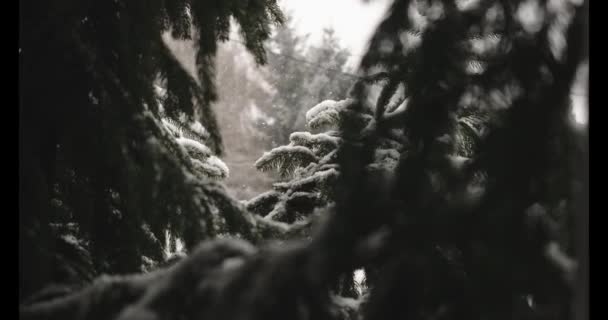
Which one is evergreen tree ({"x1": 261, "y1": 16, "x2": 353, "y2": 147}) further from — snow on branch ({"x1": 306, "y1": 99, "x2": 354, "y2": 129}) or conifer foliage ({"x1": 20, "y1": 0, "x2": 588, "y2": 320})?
conifer foliage ({"x1": 20, "y1": 0, "x2": 588, "y2": 320})

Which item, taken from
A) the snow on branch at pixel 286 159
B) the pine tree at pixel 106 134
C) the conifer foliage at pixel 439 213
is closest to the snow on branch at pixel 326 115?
the snow on branch at pixel 286 159

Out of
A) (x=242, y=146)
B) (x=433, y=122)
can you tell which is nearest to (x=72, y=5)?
(x=433, y=122)

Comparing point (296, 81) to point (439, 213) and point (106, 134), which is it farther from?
point (439, 213)

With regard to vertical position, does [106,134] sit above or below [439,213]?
above

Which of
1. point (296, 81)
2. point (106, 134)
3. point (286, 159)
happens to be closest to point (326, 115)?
point (286, 159)

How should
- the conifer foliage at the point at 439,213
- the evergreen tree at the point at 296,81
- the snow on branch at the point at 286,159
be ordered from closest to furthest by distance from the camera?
1. the conifer foliage at the point at 439,213
2. the snow on branch at the point at 286,159
3. the evergreen tree at the point at 296,81

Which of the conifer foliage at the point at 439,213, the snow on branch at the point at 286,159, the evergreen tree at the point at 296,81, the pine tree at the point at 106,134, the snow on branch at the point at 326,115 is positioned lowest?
the conifer foliage at the point at 439,213

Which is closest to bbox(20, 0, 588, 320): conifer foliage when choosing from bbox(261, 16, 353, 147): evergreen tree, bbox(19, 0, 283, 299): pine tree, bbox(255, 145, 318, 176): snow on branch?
bbox(19, 0, 283, 299): pine tree

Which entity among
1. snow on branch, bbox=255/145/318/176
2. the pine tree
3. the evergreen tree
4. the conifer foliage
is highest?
the evergreen tree

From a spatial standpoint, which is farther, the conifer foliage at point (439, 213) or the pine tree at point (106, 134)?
the pine tree at point (106, 134)

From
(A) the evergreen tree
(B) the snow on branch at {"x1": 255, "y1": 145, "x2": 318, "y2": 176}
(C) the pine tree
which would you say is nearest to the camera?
(C) the pine tree

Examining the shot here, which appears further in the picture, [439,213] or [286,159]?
[286,159]

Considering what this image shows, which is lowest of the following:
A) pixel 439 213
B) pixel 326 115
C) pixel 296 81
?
pixel 439 213

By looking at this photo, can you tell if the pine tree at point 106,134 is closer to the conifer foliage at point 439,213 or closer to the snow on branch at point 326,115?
the conifer foliage at point 439,213
